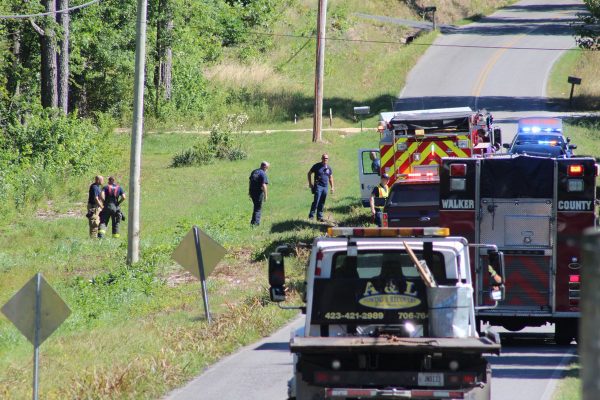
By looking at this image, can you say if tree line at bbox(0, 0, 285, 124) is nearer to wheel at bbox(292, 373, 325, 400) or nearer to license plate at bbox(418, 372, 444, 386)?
wheel at bbox(292, 373, 325, 400)

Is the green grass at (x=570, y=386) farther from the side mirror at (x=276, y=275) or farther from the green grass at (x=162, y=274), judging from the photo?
the green grass at (x=162, y=274)

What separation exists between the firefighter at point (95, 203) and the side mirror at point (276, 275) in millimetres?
19763

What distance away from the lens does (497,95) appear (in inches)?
2341

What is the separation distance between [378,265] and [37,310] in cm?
373

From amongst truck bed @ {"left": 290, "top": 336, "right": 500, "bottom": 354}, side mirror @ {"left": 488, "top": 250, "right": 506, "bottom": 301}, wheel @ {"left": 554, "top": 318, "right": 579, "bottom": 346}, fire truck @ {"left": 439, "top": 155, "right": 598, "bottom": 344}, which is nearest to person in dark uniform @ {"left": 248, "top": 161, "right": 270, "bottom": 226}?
fire truck @ {"left": 439, "top": 155, "right": 598, "bottom": 344}

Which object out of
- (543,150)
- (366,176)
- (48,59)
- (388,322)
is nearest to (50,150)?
(48,59)

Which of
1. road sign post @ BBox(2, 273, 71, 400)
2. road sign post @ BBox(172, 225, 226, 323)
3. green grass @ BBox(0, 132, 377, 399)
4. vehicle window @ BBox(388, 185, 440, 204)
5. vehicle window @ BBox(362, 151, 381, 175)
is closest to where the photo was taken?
road sign post @ BBox(2, 273, 71, 400)

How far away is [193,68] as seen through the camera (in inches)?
2299

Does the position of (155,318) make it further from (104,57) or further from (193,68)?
(193,68)

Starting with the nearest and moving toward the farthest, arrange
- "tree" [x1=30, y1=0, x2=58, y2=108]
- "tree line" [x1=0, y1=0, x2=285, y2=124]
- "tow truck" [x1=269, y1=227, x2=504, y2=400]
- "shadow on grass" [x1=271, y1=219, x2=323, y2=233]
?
"tow truck" [x1=269, y1=227, x2=504, y2=400] < "shadow on grass" [x1=271, y1=219, x2=323, y2=233] < "tree" [x1=30, y1=0, x2=58, y2=108] < "tree line" [x1=0, y1=0, x2=285, y2=124]

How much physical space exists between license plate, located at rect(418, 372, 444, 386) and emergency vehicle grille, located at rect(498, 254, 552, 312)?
6241mm

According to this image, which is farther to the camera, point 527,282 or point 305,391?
point 527,282

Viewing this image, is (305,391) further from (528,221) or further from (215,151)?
(215,151)

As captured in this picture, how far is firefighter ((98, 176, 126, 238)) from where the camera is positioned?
94.3ft
